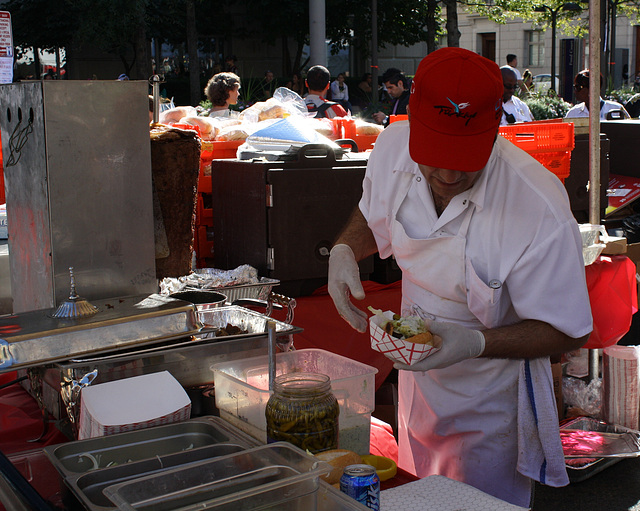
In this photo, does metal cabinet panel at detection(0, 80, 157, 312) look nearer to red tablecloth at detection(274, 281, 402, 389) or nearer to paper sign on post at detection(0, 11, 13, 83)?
red tablecloth at detection(274, 281, 402, 389)

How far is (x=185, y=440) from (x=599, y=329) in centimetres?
227

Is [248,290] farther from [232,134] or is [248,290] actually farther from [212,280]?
[232,134]

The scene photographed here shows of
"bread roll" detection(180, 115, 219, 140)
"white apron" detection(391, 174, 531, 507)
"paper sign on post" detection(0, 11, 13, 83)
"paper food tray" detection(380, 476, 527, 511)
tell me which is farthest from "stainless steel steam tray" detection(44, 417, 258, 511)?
"paper sign on post" detection(0, 11, 13, 83)

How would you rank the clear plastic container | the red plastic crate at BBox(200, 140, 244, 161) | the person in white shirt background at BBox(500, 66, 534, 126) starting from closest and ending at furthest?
the clear plastic container < the red plastic crate at BBox(200, 140, 244, 161) < the person in white shirt background at BBox(500, 66, 534, 126)

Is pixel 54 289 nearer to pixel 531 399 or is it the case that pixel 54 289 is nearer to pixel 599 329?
pixel 531 399

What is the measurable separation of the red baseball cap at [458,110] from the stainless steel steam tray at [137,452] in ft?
2.43

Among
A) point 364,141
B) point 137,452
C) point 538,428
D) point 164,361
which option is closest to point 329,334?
point 538,428

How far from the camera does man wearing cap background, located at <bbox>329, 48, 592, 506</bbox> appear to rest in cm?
155

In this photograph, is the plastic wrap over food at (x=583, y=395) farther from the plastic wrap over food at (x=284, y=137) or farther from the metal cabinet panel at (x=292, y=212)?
the plastic wrap over food at (x=284, y=137)

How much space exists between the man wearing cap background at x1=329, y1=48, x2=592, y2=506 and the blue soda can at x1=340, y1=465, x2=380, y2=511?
399 millimetres

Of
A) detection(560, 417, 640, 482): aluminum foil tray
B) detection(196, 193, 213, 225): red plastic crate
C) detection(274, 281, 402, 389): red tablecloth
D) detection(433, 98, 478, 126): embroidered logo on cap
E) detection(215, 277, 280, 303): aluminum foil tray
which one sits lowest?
detection(560, 417, 640, 482): aluminum foil tray

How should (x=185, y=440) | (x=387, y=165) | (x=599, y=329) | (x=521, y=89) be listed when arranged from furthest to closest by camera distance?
(x=521, y=89), (x=599, y=329), (x=387, y=165), (x=185, y=440)

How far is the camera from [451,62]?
1.54 m

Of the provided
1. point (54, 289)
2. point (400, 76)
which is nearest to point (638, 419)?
point (54, 289)
